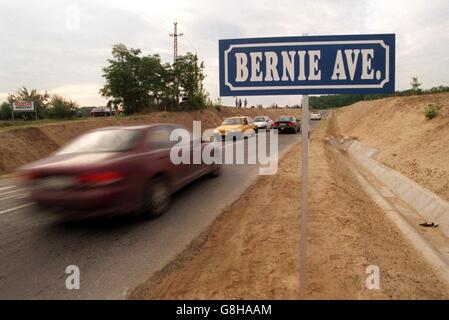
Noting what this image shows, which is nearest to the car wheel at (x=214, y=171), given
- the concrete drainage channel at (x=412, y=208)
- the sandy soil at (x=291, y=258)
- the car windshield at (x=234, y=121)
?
the sandy soil at (x=291, y=258)

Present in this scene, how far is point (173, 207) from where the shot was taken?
5.80m

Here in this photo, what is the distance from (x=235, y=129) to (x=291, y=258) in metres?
14.6

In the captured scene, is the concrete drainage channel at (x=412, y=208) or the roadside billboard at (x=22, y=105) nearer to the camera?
the concrete drainage channel at (x=412, y=208)

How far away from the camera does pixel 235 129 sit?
17.9 metres

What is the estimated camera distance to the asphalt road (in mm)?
3180

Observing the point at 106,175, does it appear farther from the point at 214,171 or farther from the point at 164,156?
the point at 214,171

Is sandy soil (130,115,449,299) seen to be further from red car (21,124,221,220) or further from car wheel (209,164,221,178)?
car wheel (209,164,221,178)

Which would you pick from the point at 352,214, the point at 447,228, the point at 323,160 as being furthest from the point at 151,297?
the point at 323,160

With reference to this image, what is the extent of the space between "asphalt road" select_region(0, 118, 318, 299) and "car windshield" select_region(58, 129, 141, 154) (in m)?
1.19

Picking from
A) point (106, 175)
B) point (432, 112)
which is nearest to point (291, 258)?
point (106, 175)

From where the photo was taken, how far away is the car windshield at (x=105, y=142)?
5.00 meters
